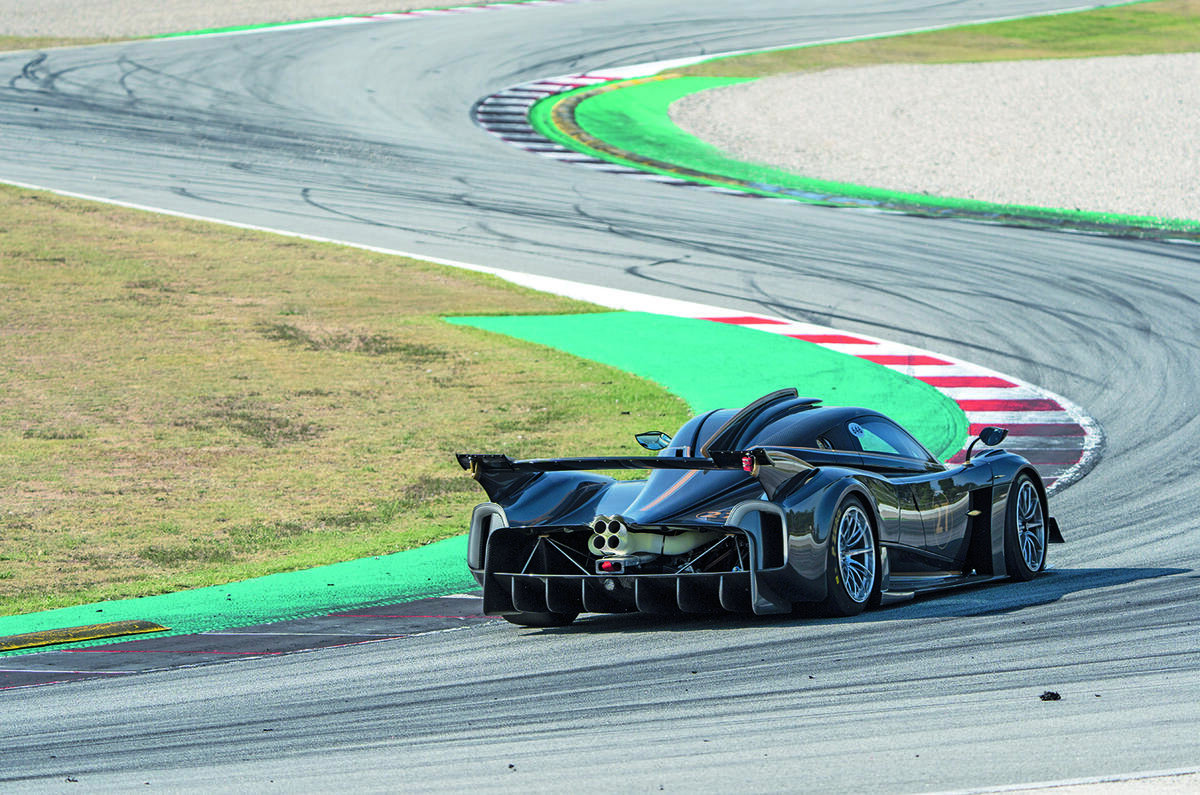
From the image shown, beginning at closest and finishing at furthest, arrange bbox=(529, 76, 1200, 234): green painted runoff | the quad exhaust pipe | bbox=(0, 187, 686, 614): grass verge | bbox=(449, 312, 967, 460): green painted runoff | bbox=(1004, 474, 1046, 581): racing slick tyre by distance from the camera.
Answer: the quad exhaust pipe < bbox=(1004, 474, 1046, 581): racing slick tyre < bbox=(0, 187, 686, 614): grass verge < bbox=(449, 312, 967, 460): green painted runoff < bbox=(529, 76, 1200, 234): green painted runoff

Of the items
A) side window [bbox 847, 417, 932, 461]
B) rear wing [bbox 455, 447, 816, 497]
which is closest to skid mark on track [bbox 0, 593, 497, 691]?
rear wing [bbox 455, 447, 816, 497]

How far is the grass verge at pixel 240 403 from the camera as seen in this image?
11102 mm

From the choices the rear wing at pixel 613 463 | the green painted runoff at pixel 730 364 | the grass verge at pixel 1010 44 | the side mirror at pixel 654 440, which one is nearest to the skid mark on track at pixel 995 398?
the green painted runoff at pixel 730 364

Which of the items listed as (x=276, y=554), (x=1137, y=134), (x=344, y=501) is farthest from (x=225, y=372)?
(x=1137, y=134)

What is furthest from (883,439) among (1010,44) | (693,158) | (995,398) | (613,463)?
(1010,44)

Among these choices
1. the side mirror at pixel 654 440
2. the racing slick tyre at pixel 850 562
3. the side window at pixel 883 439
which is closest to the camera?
the racing slick tyre at pixel 850 562

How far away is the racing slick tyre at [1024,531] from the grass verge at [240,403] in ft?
13.4

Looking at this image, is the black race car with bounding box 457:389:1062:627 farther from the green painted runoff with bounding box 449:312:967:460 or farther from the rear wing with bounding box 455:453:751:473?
the green painted runoff with bounding box 449:312:967:460

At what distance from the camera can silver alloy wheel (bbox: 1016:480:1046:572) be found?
30.8ft

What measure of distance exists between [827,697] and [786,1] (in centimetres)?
4361

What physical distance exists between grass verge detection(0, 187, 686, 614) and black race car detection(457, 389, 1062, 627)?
9.35ft

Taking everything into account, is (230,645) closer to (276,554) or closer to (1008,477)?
(276,554)

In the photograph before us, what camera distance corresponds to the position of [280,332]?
1842 centimetres

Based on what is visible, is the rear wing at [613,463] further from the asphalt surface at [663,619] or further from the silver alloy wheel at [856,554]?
the asphalt surface at [663,619]
